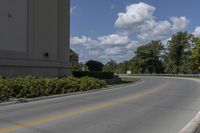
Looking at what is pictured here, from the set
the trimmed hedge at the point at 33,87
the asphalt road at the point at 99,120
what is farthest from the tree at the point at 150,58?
the asphalt road at the point at 99,120

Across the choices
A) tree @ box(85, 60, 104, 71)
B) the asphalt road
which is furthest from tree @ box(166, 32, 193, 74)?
the asphalt road

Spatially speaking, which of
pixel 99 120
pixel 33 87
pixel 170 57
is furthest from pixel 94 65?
pixel 170 57

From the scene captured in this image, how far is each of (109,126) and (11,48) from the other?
59.8 ft

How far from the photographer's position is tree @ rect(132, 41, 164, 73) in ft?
430

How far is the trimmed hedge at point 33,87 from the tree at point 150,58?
A: 106139mm

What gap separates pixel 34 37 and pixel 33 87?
31.4 feet

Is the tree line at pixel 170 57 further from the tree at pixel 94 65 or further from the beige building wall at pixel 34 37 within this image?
the beige building wall at pixel 34 37

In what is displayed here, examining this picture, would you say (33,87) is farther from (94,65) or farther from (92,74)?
(94,65)

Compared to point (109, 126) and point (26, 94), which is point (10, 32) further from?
point (109, 126)

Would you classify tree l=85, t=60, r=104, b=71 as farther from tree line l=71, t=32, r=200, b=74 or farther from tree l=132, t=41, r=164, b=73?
tree l=132, t=41, r=164, b=73

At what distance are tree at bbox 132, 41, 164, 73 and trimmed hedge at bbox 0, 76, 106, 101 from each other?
106m

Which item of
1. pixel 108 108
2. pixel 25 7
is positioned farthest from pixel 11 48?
pixel 108 108

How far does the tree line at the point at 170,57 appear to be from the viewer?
316 ft

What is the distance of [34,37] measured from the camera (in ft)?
97.8
